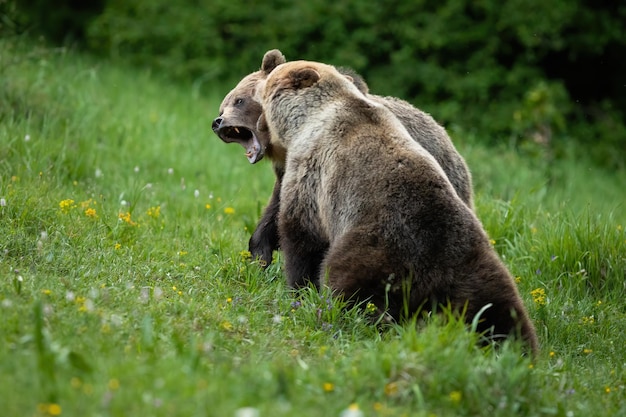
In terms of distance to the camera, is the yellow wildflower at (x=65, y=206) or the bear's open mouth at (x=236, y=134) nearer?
the yellow wildflower at (x=65, y=206)

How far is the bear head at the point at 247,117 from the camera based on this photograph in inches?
242

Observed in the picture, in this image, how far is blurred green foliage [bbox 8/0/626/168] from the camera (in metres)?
13.1

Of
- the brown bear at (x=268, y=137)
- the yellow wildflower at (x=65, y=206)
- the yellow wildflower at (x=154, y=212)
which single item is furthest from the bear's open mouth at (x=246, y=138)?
the yellow wildflower at (x=65, y=206)

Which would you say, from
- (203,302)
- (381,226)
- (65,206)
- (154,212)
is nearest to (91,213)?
(65,206)

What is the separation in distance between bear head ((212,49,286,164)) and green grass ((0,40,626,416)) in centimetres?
77

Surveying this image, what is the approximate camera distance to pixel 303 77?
584 centimetres

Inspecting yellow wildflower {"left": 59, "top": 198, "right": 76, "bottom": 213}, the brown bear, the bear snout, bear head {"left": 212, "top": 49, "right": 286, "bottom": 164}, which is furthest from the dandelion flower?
the bear snout

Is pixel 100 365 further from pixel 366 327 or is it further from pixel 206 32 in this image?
pixel 206 32

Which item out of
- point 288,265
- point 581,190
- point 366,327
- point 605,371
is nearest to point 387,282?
point 366,327

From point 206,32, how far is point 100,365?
10772 millimetres

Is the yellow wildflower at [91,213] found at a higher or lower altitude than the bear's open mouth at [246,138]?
lower

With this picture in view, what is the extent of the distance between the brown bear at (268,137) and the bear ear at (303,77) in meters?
0.47

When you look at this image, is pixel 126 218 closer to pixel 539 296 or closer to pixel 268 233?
pixel 268 233

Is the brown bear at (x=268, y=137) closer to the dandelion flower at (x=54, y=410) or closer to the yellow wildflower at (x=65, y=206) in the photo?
the yellow wildflower at (x=65, y=206)
